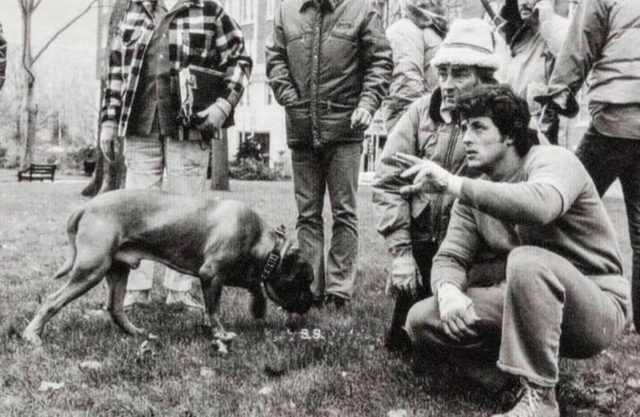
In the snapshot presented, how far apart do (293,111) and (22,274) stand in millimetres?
2982

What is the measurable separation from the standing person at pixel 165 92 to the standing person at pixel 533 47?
1.85 meters

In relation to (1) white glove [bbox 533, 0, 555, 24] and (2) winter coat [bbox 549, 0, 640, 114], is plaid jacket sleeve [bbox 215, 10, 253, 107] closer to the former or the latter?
(1) white glove [bbox 533, 0, 555, 24]

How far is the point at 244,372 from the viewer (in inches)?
166

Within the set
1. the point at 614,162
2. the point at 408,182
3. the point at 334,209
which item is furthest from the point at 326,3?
the point at 614,162

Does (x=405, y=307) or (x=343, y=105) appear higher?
(x=343, y=105)

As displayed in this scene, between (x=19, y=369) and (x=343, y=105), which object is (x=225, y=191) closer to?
(x=343, y=105)

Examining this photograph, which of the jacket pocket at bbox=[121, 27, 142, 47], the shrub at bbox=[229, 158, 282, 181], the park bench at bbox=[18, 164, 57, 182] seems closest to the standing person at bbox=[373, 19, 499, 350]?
the jacket pocket at bbox=[121, 27, 142, 47]

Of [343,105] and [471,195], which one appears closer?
[471,195]

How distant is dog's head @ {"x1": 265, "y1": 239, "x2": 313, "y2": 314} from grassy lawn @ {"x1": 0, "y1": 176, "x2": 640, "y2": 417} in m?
0.21

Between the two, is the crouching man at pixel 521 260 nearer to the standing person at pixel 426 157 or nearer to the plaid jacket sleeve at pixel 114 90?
the standing person at pixel 426 157

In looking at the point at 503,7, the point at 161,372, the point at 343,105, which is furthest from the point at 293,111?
the point at 161,372

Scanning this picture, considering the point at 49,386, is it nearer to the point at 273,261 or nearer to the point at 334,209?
the point at 273,261

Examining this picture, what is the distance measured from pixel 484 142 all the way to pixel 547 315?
2.62ft

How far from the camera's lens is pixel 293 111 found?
602 cm
